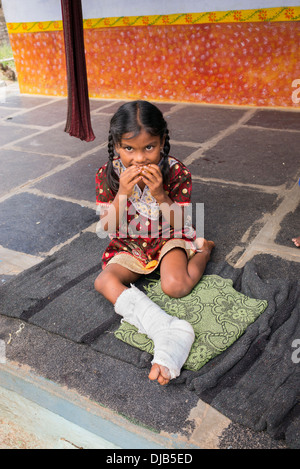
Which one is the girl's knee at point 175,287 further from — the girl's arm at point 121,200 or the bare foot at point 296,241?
the bare foot at point 296,241

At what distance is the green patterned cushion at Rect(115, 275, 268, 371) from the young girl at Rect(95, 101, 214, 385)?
0.04m

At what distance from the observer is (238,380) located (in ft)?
4.86

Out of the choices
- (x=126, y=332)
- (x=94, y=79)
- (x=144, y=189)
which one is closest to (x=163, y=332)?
(x=126, y=332)

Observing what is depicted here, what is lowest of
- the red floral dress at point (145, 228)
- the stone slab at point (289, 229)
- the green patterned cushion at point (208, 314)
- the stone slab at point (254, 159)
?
the stone slab at point (254, 159)

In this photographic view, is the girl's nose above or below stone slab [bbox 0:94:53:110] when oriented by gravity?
above

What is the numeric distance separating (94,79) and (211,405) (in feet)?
16.5

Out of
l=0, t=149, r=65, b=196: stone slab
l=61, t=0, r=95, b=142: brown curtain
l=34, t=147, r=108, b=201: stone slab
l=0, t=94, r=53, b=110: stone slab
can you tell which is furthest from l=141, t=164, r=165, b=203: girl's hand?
l=0, t=94, r=53, b=110: stone slab

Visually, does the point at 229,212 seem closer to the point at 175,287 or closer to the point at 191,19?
the point at 175,287

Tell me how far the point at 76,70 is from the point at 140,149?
131 centimetres

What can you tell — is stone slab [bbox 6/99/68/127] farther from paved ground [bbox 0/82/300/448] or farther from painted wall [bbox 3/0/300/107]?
painted wall [bbox 3/0/300/107]

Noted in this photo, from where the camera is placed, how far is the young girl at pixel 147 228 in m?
1.67

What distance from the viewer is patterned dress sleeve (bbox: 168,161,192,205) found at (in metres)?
2.04

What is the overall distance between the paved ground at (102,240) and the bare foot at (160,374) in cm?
5
